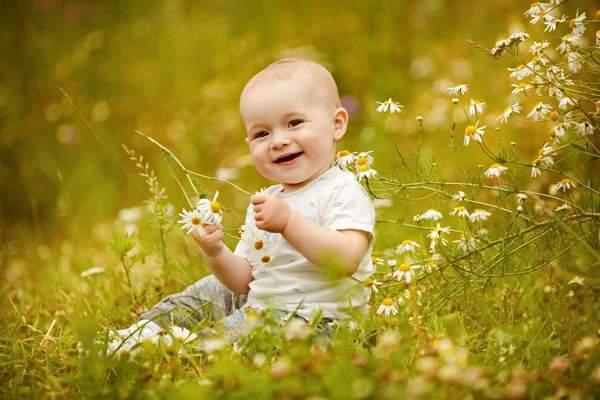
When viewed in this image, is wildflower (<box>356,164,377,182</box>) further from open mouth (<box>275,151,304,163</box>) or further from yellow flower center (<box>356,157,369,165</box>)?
open mouth (<box>275,151,304,163</box>)

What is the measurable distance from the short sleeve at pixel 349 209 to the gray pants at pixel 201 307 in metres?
0.39

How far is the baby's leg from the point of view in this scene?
193 centimetres

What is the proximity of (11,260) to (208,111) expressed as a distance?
1559 millimetres

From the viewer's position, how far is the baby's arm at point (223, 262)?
1.82 meters

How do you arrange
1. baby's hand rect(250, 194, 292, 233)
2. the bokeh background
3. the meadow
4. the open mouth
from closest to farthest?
the meadow → baby's hand rect(250, 194, 292, 233) → the open mouth → the bokeh background

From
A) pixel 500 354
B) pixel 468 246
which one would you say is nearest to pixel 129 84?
pixel 468 246

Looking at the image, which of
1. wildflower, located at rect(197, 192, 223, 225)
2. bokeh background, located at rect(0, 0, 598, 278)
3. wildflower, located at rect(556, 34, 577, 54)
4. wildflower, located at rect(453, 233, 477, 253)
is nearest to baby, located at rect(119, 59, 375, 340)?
wildflower, located at rect(197, 192, 223, 225)

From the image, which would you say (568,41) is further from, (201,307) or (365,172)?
(201,307)

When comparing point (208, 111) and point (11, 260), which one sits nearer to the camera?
point (11, 260)

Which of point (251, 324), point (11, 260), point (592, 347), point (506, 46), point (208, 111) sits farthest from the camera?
point (208, 111)

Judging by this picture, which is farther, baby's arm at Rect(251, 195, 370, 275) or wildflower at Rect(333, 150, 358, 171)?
wildflower at Rect(333, 150, 358, 171)

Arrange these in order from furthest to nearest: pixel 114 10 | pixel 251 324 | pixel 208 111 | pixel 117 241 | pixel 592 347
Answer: pixel 114 10 → pixel 208 111 → pixel 117 241 → pixel 251 324 → pixel 592 347

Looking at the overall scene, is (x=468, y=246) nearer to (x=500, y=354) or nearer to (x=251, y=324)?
(x=500, y=354)

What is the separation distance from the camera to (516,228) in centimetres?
181
